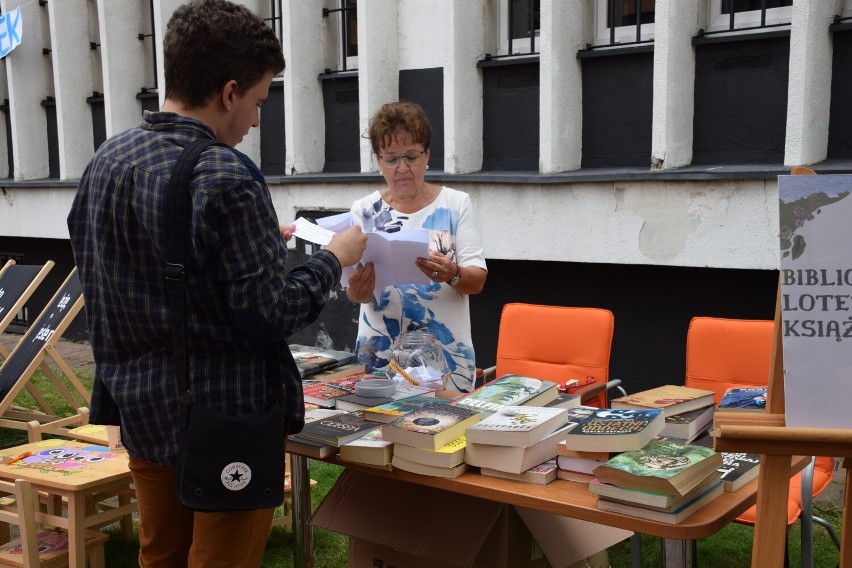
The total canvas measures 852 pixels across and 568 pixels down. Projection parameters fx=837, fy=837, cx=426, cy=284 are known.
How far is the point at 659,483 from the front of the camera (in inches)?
76.3

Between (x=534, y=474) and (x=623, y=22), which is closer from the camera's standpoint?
(x=534, y=474)

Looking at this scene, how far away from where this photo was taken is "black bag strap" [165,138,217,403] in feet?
6.28

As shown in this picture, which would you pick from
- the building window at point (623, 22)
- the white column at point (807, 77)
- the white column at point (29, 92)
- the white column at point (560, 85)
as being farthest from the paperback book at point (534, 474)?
the white column at point (29, 92)

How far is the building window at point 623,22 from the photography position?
598 cm

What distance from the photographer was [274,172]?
27.6 feet

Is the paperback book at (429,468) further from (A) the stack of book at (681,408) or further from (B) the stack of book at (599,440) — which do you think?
(A) the stack of book at (681,408)

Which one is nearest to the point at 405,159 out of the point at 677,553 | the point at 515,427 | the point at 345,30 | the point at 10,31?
the point at 515,427

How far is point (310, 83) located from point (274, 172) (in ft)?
3.58

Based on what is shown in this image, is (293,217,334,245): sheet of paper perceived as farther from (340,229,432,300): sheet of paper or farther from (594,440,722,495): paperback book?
(594,440,722,495): paperback book

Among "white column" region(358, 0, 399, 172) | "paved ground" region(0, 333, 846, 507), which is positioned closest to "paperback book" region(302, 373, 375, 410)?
"white column" region(358, 0, 399, 172)

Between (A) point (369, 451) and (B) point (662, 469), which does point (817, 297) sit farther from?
(A) point (369, 451)

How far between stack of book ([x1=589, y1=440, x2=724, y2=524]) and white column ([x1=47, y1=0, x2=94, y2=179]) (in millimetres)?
8942

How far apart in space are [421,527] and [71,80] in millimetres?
8698

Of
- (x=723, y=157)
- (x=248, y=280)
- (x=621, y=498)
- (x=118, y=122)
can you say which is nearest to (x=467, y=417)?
(x=621, y=498)
